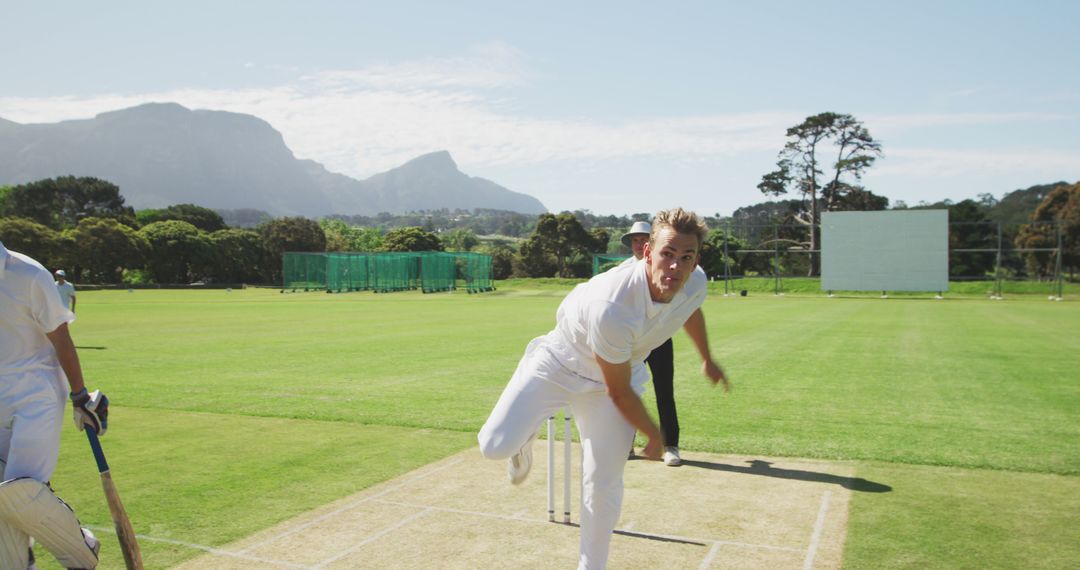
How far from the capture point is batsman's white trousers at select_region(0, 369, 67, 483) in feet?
13.2

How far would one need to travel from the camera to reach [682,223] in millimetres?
4047

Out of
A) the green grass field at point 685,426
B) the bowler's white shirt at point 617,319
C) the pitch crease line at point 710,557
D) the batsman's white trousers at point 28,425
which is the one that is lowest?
the green grass field at point 685,426

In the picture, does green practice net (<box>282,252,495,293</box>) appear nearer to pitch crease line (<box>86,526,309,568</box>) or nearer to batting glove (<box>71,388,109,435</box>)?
pitch crease line (<box>86,526,309,568</box>)

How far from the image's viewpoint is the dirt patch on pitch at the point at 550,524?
5.02 meters

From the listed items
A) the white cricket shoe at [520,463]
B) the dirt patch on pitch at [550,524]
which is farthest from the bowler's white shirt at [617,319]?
the dirt patch on pitch at [550,524]

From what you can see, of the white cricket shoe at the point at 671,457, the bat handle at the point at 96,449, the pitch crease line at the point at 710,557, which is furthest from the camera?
the white cricket shoe at the point at 671,457

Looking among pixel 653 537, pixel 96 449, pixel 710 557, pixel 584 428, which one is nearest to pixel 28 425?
pixel 96 449

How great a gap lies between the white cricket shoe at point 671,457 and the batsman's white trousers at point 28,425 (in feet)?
17.0

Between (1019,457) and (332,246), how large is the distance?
387 feet

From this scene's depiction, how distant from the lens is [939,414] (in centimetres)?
1032

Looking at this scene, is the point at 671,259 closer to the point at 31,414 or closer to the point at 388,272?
the point at 31,414

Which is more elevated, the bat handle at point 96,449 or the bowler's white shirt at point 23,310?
the bowler's white shirt at point 23,310

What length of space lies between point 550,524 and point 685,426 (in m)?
4.11

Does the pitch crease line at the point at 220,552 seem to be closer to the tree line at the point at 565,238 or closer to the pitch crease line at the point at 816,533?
the pitch crease line at the point at 816,533
